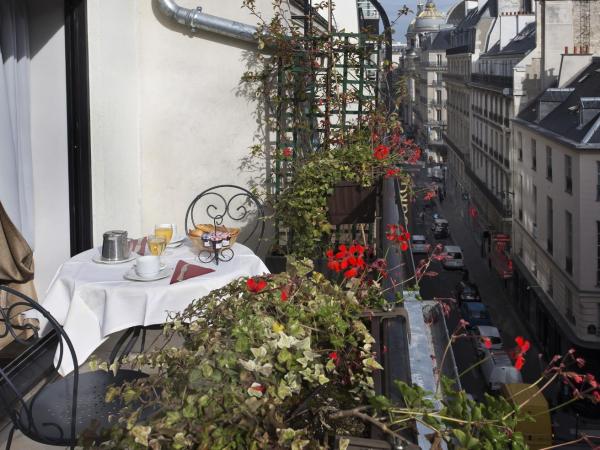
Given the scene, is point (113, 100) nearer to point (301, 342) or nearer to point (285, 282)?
point (285, 282)

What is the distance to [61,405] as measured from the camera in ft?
9.25

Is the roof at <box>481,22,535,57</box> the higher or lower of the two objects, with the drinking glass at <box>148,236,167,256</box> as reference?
higher

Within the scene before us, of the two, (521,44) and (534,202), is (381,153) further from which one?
(521,44)

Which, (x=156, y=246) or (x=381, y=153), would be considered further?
(x=381, y=153)

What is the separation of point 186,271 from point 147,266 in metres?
0.20

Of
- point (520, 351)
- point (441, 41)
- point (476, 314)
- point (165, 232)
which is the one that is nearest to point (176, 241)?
point (165, 232)

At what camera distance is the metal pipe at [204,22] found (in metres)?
6.23

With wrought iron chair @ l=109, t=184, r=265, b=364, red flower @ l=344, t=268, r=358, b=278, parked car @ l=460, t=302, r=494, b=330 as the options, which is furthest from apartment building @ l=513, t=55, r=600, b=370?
red flower @ l=344, t=268, r=358, b=278

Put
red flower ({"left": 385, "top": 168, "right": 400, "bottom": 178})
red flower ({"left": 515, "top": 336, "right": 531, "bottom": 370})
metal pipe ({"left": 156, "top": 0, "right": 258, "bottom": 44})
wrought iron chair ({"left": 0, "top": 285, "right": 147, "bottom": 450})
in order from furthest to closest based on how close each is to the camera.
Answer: metal pipe ({"left": 156, "top": 0, "right": 258, "bottom": 44}) → red flower ({"left": 385, "top": 168, "right": 400, "bottom": 178}) → wrought iron chair ({"left": 0, "top": 285, "right": 147, "bottom": 450}) → red flower ({"left": 515, "top": 336, "right": 531, "bottom": 370})

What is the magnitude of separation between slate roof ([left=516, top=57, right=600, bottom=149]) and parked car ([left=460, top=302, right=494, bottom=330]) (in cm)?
637

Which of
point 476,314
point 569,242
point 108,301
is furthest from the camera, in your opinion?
point 476,314

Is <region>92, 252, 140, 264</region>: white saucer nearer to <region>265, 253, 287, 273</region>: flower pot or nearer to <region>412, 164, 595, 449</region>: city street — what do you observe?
<region>265, 253, 287, 273</region>: flower pot

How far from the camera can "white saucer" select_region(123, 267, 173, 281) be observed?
12.6 ft

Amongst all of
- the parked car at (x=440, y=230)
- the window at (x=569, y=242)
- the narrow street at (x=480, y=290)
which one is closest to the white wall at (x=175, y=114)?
the narrow street at (x=480, y=290)
